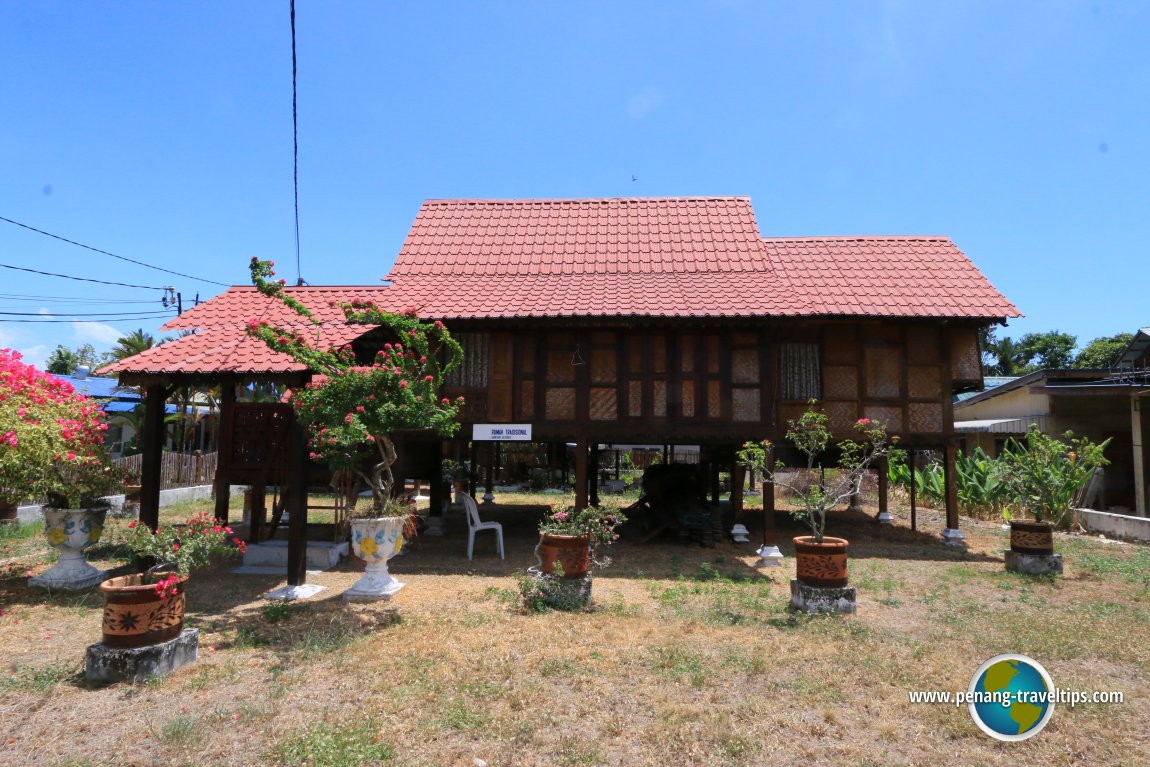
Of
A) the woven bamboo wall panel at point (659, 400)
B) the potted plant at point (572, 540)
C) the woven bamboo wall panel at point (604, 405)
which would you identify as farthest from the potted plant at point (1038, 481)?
the potted plant at point (572, 540)

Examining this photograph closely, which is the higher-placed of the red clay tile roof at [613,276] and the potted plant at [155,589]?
the red clay tile roof at [613,276]

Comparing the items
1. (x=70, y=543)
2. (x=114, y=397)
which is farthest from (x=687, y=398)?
(x=114, y=397)

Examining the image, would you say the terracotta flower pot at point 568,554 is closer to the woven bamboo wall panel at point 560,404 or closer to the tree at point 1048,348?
the woven bamboo wall panel at point 560,404

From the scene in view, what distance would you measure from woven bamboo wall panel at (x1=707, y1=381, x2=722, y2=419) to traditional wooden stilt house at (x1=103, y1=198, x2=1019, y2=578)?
0.04 metres

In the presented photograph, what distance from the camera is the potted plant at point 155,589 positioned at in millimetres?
4980

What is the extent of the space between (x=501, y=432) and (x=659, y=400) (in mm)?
2590

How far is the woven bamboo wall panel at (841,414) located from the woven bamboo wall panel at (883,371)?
1.26 ft

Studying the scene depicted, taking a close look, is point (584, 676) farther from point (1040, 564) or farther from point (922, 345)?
point (922, 345)

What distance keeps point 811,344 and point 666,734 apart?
29.1 feet

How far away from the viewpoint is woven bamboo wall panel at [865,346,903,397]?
1143cm

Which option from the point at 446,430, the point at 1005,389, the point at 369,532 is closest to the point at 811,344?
the point at 446,430

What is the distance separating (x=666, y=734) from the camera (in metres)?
4.09

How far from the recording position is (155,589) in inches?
200

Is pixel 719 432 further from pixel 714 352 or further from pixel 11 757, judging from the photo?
pixel 11 757
